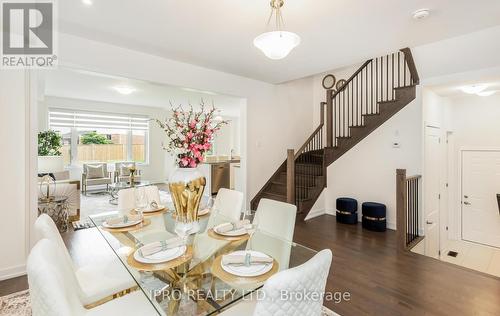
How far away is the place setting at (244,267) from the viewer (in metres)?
1.33

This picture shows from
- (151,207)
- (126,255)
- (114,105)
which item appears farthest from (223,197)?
(114,105)

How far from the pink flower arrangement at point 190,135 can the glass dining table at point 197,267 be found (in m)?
0.65

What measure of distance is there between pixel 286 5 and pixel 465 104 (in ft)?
14.0

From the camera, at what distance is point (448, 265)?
9.22 feet

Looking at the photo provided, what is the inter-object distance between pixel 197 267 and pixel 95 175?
7116 millimetres

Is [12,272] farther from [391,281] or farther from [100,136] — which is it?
[100,136]

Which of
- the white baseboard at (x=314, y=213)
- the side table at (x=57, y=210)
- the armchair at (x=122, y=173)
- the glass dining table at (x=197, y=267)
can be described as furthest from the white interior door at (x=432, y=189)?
the armchair at (x=122, y=173)

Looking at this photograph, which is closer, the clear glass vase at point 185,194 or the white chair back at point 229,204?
the clear glass vase at point 185,194

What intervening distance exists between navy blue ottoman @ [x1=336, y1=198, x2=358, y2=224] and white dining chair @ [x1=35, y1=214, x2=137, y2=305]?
12.3 feet

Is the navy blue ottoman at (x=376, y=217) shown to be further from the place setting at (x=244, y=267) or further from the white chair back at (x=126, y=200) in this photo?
the white chair back at (x=126, y=200)

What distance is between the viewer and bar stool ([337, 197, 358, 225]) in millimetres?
4383

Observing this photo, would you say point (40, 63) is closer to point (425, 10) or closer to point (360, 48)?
point (360, 48)

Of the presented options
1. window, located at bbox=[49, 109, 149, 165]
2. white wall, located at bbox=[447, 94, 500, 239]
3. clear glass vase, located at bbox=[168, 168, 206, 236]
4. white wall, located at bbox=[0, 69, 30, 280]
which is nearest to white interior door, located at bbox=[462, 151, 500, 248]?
white wall, located at bbox=[447, 94, 500, 239]

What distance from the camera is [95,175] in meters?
7.22
